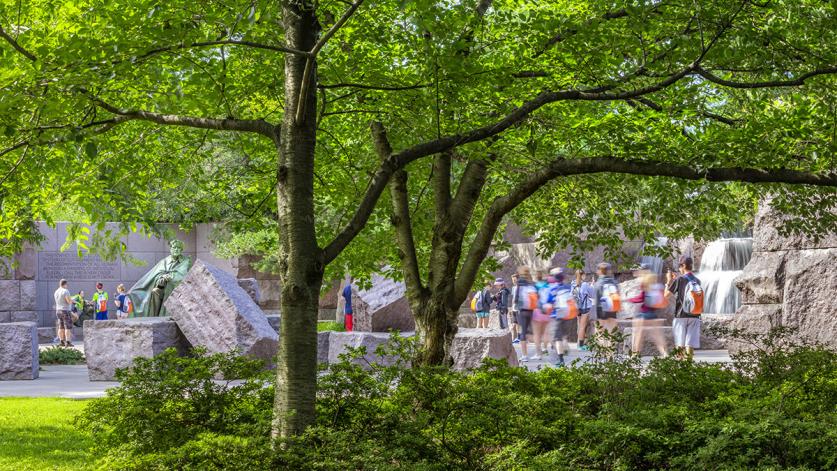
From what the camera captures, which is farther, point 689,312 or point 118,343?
point 118,343

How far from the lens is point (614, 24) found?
7.91 metres

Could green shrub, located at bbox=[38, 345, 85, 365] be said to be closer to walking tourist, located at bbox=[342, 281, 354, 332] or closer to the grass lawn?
walking tourist, located at bbox=[342, 281, 354, 332]

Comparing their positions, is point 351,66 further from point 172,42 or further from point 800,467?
point 800,467

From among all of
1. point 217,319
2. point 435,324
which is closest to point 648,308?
point 435,324

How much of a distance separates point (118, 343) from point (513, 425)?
934 centimetres

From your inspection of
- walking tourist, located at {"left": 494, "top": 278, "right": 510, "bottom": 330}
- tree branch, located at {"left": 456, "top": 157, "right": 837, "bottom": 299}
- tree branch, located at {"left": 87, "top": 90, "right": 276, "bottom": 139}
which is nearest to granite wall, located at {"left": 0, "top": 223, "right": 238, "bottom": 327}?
walking tourist, located at {"left": 494, "top": 278, "right": 510, "bottom": 330}

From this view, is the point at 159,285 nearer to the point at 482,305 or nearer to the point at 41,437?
the point at 482,305

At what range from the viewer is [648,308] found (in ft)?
47.3

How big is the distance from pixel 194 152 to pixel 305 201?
8.49 feet

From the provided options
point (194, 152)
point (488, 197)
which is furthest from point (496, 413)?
point (488, 197)

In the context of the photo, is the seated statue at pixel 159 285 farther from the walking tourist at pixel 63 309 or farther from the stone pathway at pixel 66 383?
the walking tourist at pixel 63 309

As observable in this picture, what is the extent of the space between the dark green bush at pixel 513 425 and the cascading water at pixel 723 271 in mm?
14169

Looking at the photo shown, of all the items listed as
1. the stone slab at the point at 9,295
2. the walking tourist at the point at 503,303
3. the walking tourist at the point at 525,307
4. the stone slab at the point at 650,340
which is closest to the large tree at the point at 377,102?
the stone slab at the point at 650,340

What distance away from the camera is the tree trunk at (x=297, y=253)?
20.8 feet
